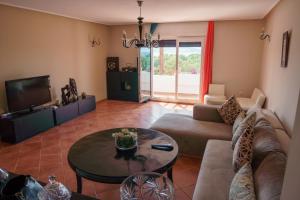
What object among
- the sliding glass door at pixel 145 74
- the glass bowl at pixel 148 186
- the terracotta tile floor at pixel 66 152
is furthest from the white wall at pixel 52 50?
the glass bowl at pixel 148 186

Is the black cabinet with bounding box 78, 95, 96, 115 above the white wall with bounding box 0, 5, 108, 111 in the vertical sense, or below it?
below

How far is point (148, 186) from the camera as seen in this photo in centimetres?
130

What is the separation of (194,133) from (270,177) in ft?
5.56

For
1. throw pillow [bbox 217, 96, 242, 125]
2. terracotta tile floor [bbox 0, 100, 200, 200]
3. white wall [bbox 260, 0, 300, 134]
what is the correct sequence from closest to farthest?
white wall [bbox 260, 0, 300, 134] < terracotta tile floor [bbox 0, 100, 200, 200] < throw pillow [bbox 217, 96, 242, 125]

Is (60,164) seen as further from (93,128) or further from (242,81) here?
(242,81)

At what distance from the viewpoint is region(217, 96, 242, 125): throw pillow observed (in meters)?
3.27

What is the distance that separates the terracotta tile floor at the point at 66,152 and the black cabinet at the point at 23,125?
0.12 metres

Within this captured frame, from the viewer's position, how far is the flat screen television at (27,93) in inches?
151

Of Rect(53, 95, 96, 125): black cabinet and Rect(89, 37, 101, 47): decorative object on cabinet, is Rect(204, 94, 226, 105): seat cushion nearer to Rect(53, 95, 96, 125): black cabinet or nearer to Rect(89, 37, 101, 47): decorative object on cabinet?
Rect(53, 95, 96, 125): black cabinet

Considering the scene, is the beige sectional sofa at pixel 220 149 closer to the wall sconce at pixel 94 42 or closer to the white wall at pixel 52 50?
the white wall at pixel 52 50

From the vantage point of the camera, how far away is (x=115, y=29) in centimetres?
695

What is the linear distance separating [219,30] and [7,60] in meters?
5.06

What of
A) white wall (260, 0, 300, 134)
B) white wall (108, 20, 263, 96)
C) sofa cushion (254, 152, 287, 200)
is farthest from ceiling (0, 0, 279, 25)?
sofa cushion (254, 152, 287, 200)

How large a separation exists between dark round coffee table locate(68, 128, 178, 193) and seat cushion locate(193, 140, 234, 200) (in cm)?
33
